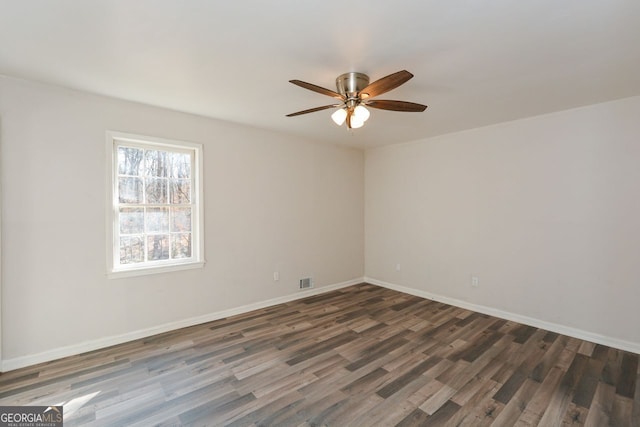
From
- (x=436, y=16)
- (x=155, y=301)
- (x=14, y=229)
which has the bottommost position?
(x=155, y=301)

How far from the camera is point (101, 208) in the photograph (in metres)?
2.90

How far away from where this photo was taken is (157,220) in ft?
10.9

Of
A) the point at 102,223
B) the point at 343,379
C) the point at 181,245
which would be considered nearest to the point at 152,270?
the point at 181,245

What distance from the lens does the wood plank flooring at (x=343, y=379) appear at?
1981 mm

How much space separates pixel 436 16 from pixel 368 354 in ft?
8.93

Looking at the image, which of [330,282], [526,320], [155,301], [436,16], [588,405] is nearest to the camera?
[436,16]

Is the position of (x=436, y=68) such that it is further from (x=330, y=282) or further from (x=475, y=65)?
(x=330, y=282)

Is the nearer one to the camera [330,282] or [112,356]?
[112,356]

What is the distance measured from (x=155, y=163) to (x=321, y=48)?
2350 mm

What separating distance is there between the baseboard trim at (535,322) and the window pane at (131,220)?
386 cm

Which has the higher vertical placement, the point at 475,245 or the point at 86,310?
the point at 475,245

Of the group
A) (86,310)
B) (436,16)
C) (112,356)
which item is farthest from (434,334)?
(86,310)

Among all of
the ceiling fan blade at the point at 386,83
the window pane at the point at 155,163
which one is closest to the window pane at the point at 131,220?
the window pane at the point at 155,163

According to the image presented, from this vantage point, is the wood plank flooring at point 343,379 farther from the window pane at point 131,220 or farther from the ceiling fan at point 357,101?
the ceiling fan at point 357,101
